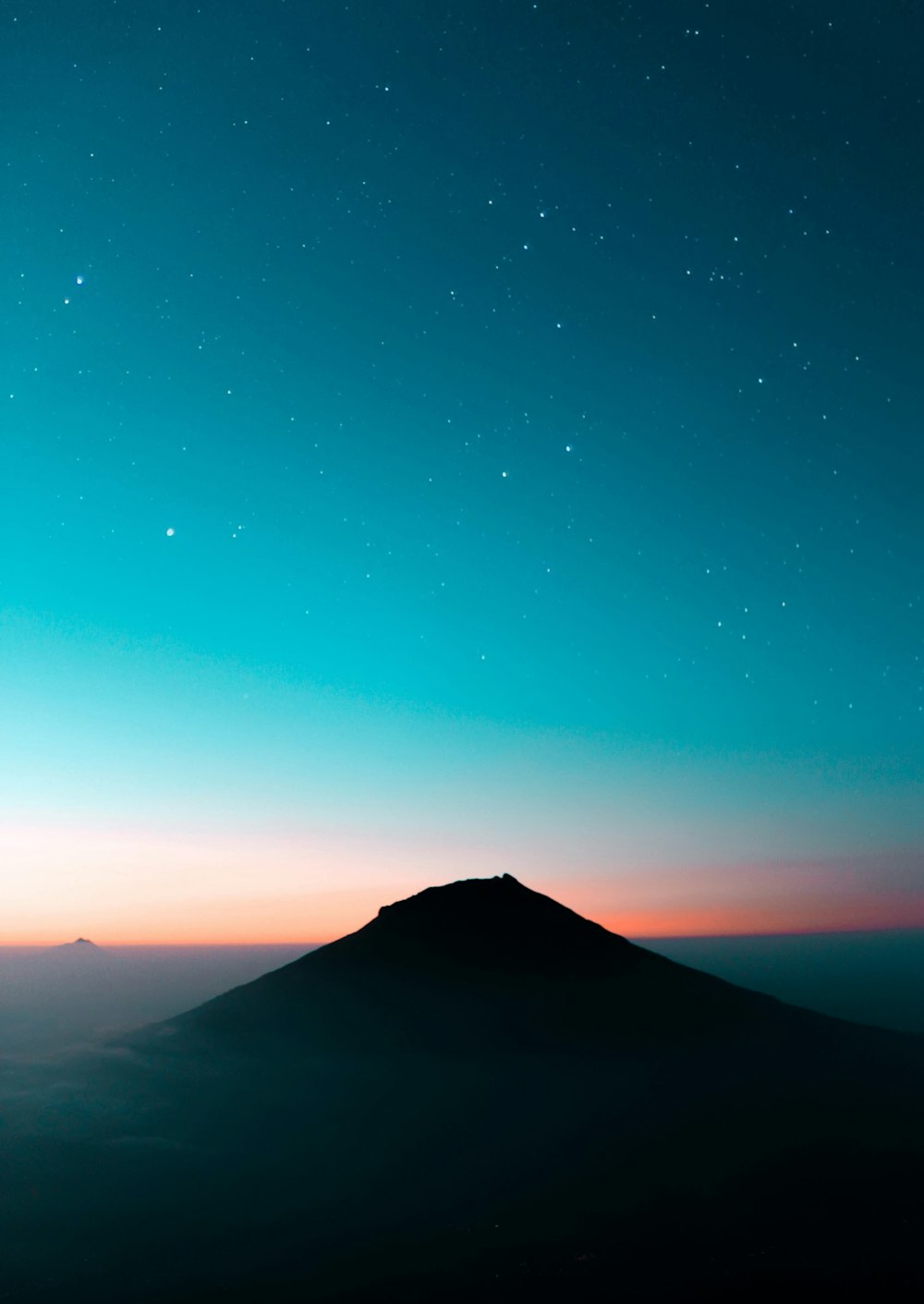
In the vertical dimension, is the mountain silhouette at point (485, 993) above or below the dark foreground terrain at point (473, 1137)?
above

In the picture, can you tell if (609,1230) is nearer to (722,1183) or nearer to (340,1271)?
(722,1183)

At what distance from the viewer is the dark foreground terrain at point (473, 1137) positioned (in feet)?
142

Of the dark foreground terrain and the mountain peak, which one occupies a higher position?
the mountain peak

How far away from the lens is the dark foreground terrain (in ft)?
142

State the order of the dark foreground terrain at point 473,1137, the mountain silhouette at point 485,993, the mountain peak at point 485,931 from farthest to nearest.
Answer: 1. the mountain peak at point 485,931
2. the mountain silhouette at point 485,993
3. the dark foreground terrain at point 473,1137

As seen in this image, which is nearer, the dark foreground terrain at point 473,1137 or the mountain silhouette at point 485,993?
the dark foreground terrain at point 473,1137

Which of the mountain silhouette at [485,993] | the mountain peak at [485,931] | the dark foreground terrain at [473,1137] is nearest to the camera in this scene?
the dark foreground terrain at [473,1137]

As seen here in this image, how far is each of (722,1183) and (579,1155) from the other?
12.3 m

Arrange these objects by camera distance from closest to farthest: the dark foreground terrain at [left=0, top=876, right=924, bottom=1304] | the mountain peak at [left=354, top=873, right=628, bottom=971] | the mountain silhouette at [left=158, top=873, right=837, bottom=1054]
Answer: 1. the dark foreground terrain at [left=0, top=876, right=924, bottom=1304]
2. the mountain silhouette at [left=158, top=873, right=837, bottom=1054]
3. the mountain peak at [left=354, top=873, right=628, bottom=971]

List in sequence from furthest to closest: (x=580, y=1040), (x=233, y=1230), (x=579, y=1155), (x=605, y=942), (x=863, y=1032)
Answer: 1. (x=605, y=942)
2. (x=863, y=1032)
3. (x=580, y=1040)
4. (x=579, y=1155)
5. (x=233, y=1230)

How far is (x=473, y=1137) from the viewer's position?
66.6 m

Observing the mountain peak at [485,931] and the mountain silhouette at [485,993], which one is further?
the mountain peak at [485,931]

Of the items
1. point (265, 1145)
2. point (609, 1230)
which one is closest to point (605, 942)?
point (265, 1145)

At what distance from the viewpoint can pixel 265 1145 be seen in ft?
223
